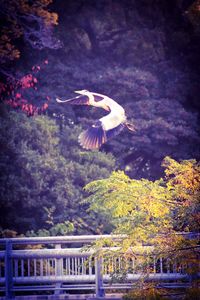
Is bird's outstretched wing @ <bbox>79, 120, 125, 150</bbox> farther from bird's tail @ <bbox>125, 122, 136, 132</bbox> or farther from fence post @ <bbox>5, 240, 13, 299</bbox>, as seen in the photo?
fence post @ <bbox>5, 240, 13, 299</bbox>

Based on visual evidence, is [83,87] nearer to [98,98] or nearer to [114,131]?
[98,98]

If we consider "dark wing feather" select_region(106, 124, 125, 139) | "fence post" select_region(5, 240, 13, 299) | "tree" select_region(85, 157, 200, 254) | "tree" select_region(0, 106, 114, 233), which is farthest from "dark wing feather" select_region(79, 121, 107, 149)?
"tree" select_region(85, 157, 200, 254)

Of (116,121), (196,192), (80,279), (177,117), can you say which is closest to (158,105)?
(177,117)

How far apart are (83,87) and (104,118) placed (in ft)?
4.67

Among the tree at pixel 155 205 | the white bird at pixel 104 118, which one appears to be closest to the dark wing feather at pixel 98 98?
the white bird at pixel 104 118

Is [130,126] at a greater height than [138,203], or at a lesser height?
lesser

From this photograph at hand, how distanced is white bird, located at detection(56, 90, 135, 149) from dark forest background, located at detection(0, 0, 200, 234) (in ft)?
1.45

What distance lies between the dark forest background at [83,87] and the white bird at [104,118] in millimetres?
443

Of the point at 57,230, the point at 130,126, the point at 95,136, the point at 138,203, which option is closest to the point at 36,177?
the point at 57,230

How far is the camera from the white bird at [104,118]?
26.0ft

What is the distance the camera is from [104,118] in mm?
→ 8297

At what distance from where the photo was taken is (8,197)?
26.5ft

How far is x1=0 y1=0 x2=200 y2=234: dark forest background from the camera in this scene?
26.9ft

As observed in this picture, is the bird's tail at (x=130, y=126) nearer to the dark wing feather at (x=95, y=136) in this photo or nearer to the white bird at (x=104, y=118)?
the white bird at (x=104, y=118)
